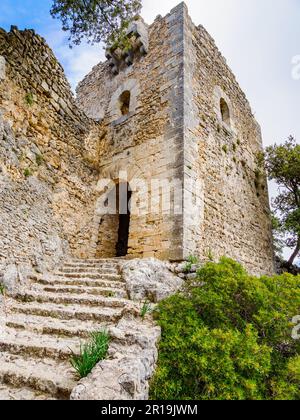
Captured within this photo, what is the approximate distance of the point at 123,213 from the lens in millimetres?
7922

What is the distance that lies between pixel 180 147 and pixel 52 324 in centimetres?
434

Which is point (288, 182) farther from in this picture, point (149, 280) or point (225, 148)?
point (149, 280)

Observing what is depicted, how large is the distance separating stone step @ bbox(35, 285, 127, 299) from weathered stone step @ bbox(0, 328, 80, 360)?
1.15 metres

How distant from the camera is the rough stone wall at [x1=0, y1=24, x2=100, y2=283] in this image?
4805mm

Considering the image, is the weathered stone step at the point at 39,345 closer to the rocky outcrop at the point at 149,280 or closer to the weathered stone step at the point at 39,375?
the weathered stone step at the point at 39,375

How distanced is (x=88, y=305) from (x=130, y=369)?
1703 millimetres

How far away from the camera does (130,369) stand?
7.33 ft

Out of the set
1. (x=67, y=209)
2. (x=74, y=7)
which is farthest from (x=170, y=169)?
(x=74, y=7)

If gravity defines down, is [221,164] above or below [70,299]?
above

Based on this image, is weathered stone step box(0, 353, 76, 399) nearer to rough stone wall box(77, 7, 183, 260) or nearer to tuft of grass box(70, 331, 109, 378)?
tuft of grass box(70, 331, 109, 378)

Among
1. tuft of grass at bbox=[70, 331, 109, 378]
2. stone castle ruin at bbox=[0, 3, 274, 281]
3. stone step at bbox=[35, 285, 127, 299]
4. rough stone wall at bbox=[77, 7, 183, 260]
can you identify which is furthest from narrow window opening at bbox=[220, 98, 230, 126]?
tuft of grass at bbox=[70, 331, 109, 378]

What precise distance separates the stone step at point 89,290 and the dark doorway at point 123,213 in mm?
3840

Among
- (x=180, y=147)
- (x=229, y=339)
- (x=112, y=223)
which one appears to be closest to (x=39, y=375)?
(x=229, y=339)
